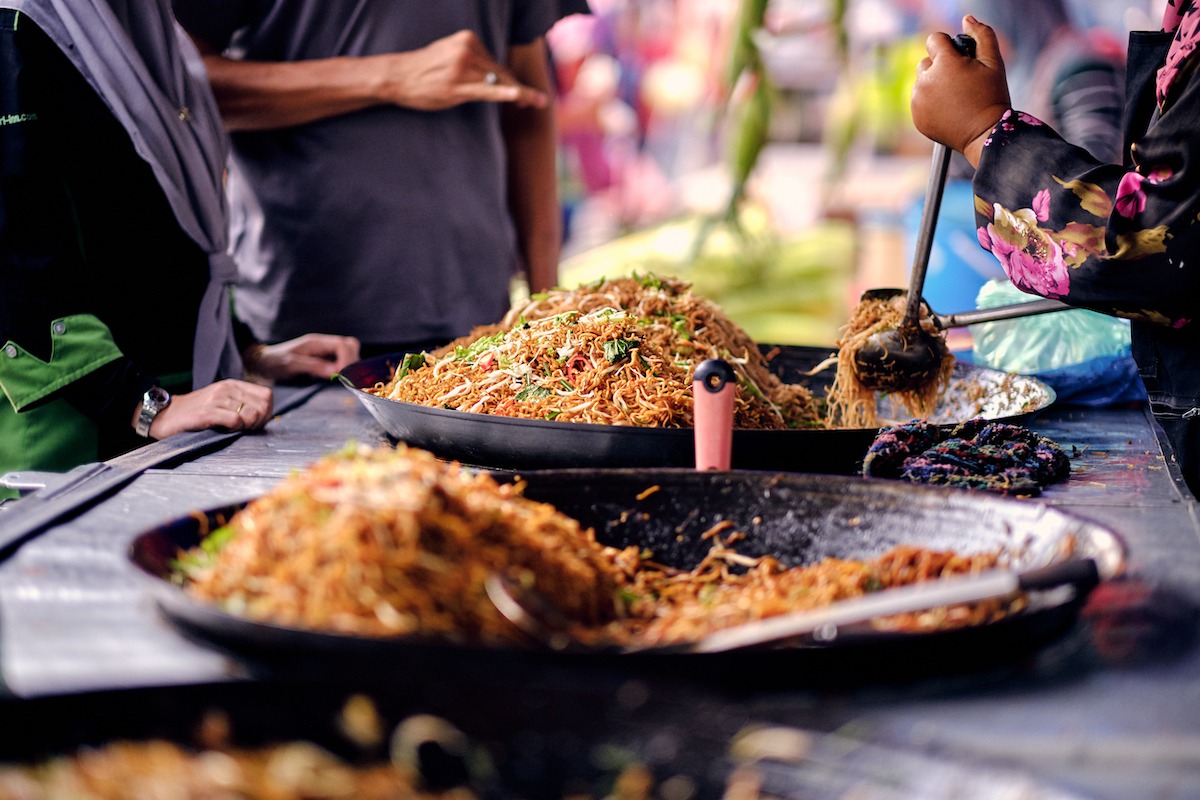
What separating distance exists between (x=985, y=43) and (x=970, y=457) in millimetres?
555

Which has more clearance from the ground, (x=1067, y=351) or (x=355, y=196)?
(x=355, y=196)

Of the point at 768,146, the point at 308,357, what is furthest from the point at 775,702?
the point at 768,146

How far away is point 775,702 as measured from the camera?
0.76 metres

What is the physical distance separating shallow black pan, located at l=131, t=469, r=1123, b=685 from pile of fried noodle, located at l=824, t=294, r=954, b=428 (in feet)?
2.14

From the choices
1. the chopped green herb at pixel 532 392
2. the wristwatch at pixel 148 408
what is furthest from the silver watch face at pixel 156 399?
the chopped green herb at pixel 532 392

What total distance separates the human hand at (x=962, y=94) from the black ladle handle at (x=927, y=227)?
5cm

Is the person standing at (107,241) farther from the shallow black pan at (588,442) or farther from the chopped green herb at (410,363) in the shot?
the shallow black pan at (588,442)

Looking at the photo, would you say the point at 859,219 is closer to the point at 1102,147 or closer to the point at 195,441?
the point at 1102,147

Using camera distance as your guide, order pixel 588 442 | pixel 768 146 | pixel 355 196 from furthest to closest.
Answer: pixel 768 146 → pixel 355 196 → pixel 588 442

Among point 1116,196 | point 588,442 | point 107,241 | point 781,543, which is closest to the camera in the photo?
point 781,543

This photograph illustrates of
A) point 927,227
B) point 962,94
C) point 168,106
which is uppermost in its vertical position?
point 962,94

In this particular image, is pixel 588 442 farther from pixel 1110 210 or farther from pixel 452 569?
pixel 1110 210

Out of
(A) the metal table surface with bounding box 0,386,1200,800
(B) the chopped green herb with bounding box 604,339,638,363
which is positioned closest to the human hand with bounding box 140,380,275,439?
(B) the chopped green herb with bounding box 604,339,638,363

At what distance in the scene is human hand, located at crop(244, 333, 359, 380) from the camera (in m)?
2.18
